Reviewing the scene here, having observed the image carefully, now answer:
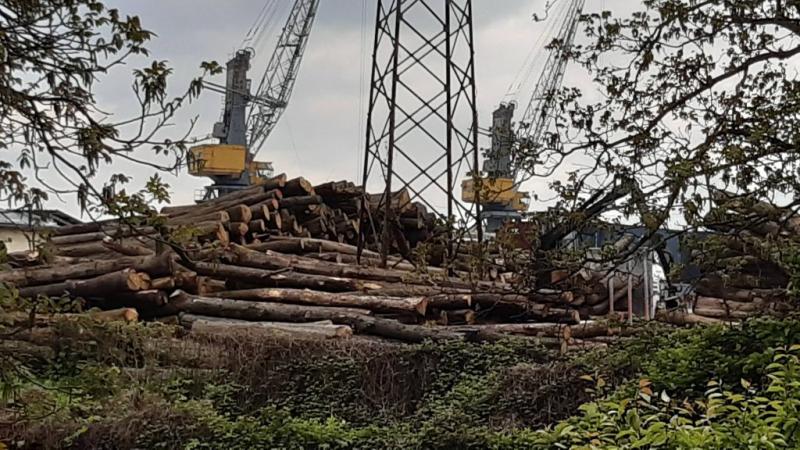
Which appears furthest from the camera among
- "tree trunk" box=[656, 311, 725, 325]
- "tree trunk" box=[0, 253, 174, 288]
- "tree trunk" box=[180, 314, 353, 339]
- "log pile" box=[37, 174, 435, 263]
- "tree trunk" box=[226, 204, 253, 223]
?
"tree trunk" box=[226, 204, 253, 223]

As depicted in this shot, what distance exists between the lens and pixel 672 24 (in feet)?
19.1

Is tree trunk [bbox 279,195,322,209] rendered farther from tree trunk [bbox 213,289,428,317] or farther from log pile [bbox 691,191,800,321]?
log pile [bbox 691,191,800,321]

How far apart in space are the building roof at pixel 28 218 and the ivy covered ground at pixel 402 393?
547mm

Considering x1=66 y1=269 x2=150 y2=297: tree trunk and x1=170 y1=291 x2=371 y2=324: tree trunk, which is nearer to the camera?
x1=66 y1=269 x2=150 y2=297: tree trunk

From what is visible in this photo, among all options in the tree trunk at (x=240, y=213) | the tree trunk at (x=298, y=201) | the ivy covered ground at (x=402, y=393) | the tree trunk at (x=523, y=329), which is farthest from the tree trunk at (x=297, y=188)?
the ivy covered ground at (x=402, y=393)

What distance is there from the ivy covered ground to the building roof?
1.80 ft

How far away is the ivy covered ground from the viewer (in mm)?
3682

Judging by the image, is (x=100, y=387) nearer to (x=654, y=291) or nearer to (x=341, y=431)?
(x=341, y=431)

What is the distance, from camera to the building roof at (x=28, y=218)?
9.65 feet

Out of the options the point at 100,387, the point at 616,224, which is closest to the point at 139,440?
the point at 100,387

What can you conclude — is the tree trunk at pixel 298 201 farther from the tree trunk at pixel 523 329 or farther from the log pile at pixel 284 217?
the tree trunk at pixel 523 329

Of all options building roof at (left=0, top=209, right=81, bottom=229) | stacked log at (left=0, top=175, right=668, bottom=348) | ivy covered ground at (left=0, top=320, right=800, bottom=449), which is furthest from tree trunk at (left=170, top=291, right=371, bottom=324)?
building roof at (left=0, top=209, right=81, bottom=229)

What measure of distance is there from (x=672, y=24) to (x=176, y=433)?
4.64m

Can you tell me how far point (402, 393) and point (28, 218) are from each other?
4.66 metres
